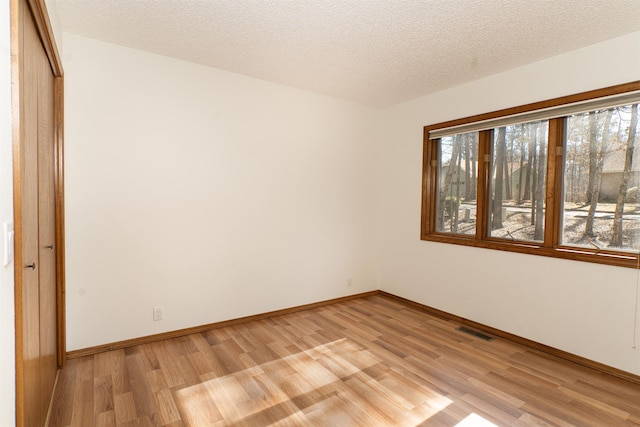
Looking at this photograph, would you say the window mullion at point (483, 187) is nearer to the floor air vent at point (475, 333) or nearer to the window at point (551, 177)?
the window at point (551, 177)

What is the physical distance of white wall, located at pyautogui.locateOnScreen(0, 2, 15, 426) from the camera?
1013mm

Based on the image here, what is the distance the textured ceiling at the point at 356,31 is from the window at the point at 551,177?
534mm

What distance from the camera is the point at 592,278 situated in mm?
2619

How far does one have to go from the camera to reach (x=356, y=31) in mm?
2471

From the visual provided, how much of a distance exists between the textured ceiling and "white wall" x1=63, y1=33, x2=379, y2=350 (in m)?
0.33

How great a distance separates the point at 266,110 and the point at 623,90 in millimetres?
3077

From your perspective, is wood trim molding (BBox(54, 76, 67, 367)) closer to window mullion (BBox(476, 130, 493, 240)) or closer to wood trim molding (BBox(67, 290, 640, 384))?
wood trim molding (BBox(67, 290, 640, 384))

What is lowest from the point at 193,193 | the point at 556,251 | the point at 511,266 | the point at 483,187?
the point at 511,266

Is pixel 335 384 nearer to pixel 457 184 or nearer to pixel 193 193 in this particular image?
pixel 193 193

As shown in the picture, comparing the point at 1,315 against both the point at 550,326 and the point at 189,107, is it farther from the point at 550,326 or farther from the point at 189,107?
the point at 550,326

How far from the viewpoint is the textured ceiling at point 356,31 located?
2166 millimetres

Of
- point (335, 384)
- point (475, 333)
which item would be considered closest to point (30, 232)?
point (335, 384)

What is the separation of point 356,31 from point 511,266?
101 inches

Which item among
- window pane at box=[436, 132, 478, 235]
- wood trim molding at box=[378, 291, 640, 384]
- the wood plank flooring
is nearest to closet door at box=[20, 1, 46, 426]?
the wood plank flooring
